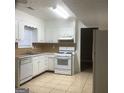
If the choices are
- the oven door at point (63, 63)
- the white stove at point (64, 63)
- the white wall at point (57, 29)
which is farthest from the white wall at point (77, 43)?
the oven door at point (63, 63)

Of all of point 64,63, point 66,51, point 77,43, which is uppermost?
point 77,43

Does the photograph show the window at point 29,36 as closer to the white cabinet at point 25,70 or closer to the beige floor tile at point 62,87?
the white cabinet at point 25,70

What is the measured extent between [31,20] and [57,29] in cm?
148

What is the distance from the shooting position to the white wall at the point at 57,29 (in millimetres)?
6793

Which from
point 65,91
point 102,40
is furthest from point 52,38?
point 102,40

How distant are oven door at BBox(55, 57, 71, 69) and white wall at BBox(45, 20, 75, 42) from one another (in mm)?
1231

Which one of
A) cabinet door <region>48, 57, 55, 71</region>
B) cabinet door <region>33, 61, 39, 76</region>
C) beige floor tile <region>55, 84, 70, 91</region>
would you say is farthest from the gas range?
beige floor tile <region>55, 84, 70, 91</region>

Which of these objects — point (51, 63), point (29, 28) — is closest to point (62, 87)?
point (51, 63)

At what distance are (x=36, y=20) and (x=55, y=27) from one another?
105 centimetres

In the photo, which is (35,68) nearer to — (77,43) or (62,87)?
(62,87)

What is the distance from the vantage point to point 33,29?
674 centimetres

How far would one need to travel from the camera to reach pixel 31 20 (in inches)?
241

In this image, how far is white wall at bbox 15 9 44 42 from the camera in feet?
16.9
